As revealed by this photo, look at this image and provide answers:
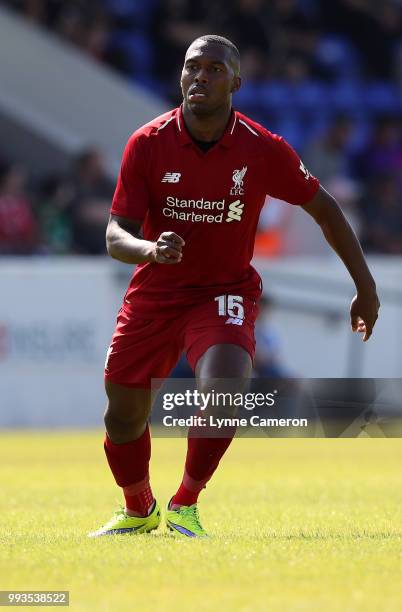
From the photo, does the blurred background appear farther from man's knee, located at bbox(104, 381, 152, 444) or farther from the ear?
the ear

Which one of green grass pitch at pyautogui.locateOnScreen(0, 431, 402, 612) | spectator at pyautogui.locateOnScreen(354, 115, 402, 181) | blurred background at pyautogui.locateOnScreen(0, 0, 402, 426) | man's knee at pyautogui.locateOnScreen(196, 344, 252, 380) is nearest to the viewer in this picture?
green grass pitch at pyautogui.locateOnScreen(0, 431, 402, 612)

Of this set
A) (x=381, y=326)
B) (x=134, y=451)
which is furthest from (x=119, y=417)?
(x=381, y=326)

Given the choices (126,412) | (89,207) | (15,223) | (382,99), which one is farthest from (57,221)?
(126,412)

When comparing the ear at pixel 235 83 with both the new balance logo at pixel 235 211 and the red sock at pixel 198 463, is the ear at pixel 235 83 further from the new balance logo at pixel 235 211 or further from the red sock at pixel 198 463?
the red sock at pixel 198 463

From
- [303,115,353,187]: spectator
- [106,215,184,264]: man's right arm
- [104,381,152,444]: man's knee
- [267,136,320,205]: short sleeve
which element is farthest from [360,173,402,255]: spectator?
[106,215,184,264]: man's right arm

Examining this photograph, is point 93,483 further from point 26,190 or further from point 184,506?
point 26,190

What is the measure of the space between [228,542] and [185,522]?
18.2 inches

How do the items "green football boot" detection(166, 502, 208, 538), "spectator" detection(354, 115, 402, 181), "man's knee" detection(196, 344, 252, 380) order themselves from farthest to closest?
"spectator" detection(354, 115, 402, 181)
"green football boot" detection(166, 502, 208, 538)
"man's knee" detection(196, 344, 252, 380)

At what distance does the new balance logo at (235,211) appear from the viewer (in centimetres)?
724

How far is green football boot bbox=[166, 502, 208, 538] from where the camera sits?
7.31 metres

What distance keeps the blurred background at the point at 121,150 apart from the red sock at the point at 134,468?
346 inches

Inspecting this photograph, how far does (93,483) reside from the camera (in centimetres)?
1123

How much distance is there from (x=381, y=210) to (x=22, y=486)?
9.61 m

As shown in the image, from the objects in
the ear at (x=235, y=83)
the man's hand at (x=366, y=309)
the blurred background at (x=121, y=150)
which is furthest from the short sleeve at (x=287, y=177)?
the blurred background at (x=121, y=150)
